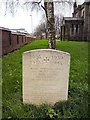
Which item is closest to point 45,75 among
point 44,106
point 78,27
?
point 44,106

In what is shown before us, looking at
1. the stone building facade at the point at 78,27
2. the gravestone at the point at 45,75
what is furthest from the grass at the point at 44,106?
the stone building facade at the point at 78,27

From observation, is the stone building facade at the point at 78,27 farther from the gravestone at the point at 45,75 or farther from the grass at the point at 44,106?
the gravestone at the point at 45,75

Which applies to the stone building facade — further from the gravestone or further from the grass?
the gravestone

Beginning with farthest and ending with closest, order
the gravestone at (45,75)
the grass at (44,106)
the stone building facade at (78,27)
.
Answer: the stone building facade at (78,27), the gravestone at (45,75), the grass at (44,106)

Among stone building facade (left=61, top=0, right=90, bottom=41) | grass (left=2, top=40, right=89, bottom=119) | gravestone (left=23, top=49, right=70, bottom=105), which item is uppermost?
stone building facade (left=61, top=0, right=90, bottom=41)

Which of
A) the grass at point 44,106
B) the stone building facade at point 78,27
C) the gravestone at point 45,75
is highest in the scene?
the stone building facade at point 78,27

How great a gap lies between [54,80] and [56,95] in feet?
1.16

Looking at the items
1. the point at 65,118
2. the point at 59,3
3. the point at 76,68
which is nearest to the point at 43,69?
the point at 65,118

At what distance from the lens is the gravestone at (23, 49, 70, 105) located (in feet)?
18.2

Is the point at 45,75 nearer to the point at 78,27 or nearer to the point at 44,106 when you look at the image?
the point at 44,106

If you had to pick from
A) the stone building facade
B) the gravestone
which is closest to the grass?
the gravestone

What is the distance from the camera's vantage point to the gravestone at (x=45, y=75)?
5.54 m

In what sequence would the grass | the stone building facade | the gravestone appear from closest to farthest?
the grass, the gravestone, the stone building facade

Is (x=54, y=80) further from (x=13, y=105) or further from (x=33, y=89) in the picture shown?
(x=13, y=105)
